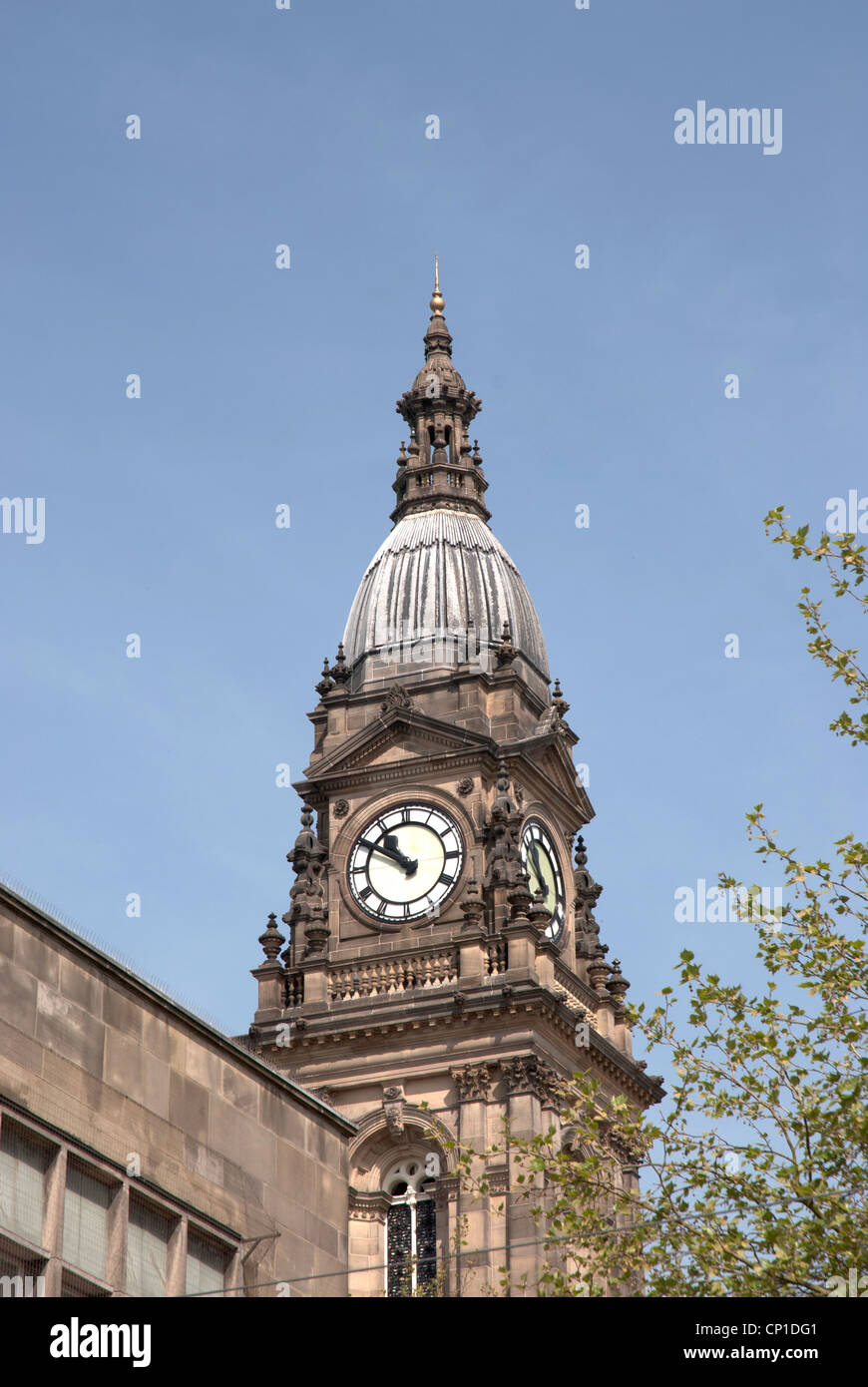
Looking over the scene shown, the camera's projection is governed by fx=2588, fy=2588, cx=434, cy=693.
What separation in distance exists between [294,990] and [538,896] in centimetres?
774

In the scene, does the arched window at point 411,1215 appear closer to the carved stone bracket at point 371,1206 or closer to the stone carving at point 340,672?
the carved stone bracket at point 371,1206

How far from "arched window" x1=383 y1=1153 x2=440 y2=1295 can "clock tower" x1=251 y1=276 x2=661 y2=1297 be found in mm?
65

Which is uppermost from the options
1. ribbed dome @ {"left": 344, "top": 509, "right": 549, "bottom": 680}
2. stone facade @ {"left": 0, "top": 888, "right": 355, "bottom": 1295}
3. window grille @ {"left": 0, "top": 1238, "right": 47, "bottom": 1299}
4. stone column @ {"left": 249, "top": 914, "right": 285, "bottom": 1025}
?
ribbed dome @ {"left": 344, "top": 509, "right": 549, "bottom": 680}

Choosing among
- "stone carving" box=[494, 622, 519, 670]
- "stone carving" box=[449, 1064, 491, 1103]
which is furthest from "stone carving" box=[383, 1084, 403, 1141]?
"stone carving" box=[494, 622, 519, 670]

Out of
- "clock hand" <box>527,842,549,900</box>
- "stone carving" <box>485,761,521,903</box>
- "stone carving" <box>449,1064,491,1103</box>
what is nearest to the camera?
"stone carving" <box>449,1064,491,1103</box>

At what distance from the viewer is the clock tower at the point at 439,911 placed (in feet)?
233

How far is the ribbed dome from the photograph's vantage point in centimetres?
8306

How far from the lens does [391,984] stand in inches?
2938

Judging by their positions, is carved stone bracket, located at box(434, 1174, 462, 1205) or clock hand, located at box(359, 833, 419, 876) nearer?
carved stone bracket, located at box(434, 1174, 462, 1205)

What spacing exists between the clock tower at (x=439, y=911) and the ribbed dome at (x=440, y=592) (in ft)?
0.24

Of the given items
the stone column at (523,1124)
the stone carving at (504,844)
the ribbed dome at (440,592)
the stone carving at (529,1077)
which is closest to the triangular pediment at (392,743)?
the stone carving at (504,844)

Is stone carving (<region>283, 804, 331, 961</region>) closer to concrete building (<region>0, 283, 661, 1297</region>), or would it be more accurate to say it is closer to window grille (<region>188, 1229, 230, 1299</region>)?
concrete building (<region>0, 283, 661, 1297</region>)

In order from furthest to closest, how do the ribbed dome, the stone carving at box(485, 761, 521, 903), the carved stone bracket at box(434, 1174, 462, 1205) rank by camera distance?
1. the ribbed dome
2. the stone carving at box(485, 761, 521, 903)
3. the carved stone bracket at box(434, 1174, 462, 1205)

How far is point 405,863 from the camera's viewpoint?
7756cm
